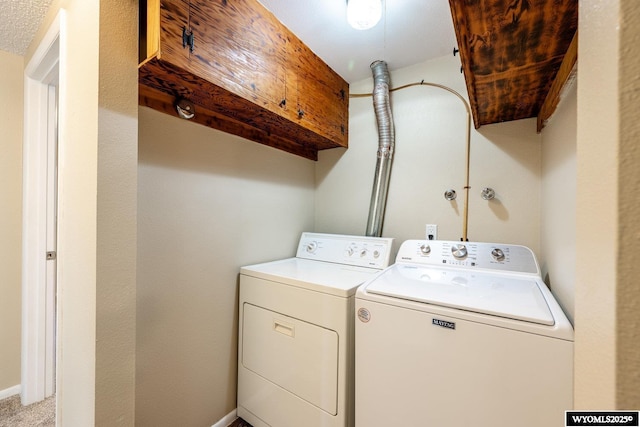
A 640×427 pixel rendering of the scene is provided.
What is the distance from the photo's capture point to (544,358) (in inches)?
29.7

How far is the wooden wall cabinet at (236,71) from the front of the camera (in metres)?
0.95

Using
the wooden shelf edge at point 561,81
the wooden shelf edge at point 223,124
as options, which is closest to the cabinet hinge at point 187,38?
the wooden shelf edge at point 223,124

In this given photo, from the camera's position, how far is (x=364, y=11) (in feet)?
4.09

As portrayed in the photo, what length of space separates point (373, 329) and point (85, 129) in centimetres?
135

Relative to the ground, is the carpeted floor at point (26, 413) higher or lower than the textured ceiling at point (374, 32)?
lower

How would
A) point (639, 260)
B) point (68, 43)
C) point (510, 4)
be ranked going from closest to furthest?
point (639, 260)
point (510, 4)
point (68, 43)

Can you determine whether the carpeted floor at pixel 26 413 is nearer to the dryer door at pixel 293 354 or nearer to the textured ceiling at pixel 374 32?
the dryer door at pixel 293 354

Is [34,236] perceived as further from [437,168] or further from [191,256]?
[437,168]

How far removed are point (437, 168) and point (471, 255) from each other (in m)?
0.65

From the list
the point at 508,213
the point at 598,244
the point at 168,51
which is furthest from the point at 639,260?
the point at 508,213

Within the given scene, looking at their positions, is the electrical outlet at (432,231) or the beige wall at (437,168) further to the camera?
the electrical outlet at (432,231)

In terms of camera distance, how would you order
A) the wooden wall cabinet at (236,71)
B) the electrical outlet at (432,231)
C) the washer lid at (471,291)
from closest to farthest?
the washer lid at (471,291)
the wooden wall cabinet at (236,71)
the electrical outlet at (432,231)

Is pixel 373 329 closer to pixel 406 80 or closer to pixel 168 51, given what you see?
pixel 168 51

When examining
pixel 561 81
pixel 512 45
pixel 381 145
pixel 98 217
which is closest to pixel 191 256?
pixel 98 217
